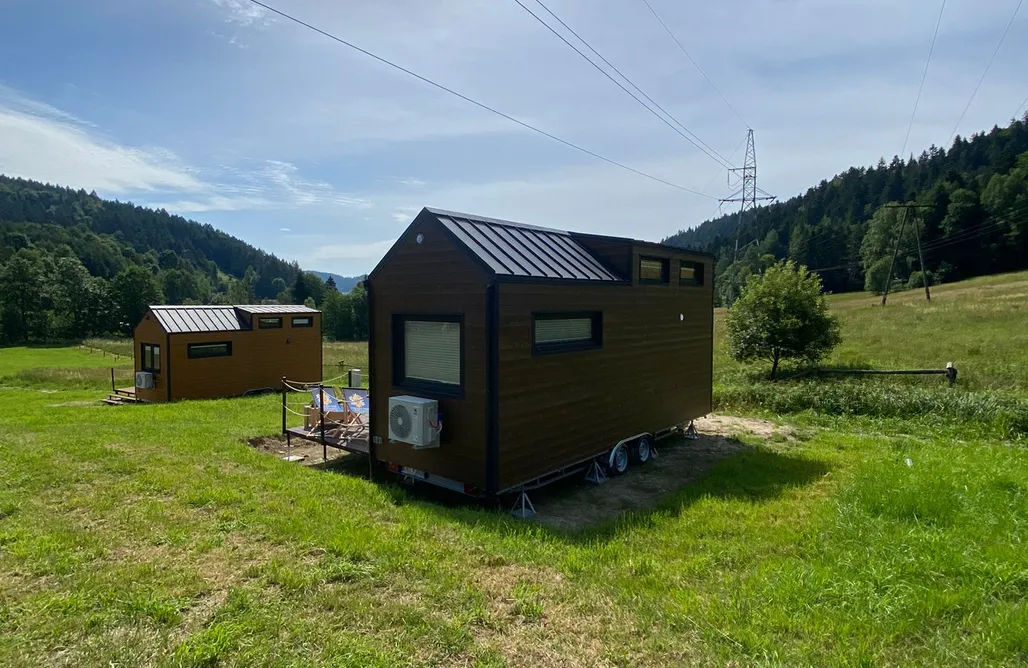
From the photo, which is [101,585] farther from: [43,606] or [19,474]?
[19,474]

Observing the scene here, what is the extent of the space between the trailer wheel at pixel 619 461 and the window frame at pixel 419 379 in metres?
2.95

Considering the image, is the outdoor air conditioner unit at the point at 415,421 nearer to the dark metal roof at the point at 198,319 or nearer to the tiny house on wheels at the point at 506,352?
the tiny house on wheels at the point at 506,352

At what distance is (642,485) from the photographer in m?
8.17

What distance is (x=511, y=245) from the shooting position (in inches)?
292

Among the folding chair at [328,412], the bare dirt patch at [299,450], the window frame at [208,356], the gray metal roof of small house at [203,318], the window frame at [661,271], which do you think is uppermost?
the window frame at [661,271]

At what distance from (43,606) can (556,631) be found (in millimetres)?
3229

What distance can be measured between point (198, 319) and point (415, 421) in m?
14.3

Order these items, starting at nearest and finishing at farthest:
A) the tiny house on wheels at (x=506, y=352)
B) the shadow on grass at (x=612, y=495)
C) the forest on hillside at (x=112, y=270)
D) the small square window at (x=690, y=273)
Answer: the shadow on grass at (x=612, y=495) < the tiny house on wheels at (x=506, y=352) < the small square window at (x=690, y=273) < the forest on hillside at (x=112, y=270)

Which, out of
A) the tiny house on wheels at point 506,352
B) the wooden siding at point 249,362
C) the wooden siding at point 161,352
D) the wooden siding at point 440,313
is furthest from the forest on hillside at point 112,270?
the tiny house on wheels at point 506,352

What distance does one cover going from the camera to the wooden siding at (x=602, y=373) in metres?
6.69

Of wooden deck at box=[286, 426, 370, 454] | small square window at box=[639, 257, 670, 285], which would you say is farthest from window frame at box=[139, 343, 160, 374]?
small square window at box=[639, 257, 670, 285]

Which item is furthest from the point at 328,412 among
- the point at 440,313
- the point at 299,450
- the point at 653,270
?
the point at 653,270

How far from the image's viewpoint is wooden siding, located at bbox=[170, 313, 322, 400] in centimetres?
1700

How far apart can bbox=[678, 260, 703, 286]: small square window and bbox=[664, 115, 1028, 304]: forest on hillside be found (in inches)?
1227
